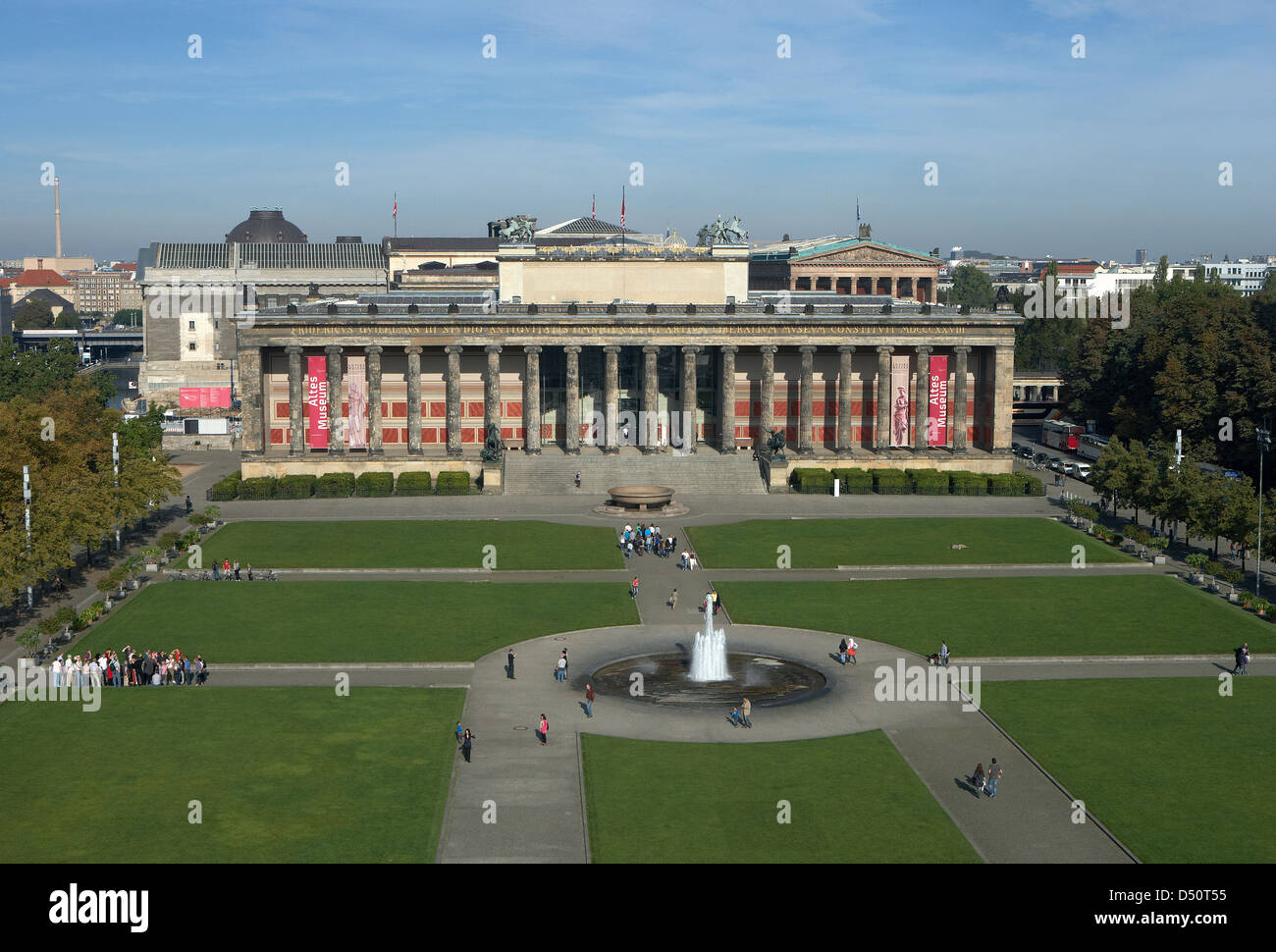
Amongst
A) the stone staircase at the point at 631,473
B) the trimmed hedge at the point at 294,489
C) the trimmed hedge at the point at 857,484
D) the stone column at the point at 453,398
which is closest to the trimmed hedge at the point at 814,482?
the trimmed hedge at the point at 857,484

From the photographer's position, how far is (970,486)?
114m

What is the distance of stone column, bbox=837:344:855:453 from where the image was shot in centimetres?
12162

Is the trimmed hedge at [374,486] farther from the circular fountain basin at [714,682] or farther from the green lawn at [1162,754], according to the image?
the green lawn at [1162,754]

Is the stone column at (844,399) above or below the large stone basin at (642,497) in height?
above

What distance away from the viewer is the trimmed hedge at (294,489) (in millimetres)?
111562

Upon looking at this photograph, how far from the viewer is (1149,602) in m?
77.3

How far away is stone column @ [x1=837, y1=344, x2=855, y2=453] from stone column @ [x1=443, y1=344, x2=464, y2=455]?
33.8 metres

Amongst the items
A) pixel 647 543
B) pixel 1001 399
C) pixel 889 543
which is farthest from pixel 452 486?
pixel 1001 399

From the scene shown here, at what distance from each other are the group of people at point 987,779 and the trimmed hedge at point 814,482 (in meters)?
66.7

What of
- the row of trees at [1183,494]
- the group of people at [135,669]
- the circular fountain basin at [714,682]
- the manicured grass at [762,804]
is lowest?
the manicured grass at [762,804]

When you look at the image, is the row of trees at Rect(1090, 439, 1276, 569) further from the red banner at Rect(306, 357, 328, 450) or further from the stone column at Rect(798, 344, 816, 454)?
the red banner at Rect(306, 357, 328, 450)

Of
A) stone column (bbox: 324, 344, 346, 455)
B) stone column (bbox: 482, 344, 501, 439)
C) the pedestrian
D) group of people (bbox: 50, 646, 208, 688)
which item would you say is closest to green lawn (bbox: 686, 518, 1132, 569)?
Result: stone column (bbox: 482, 344, 501, 439)

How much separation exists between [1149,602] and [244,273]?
153 metres
